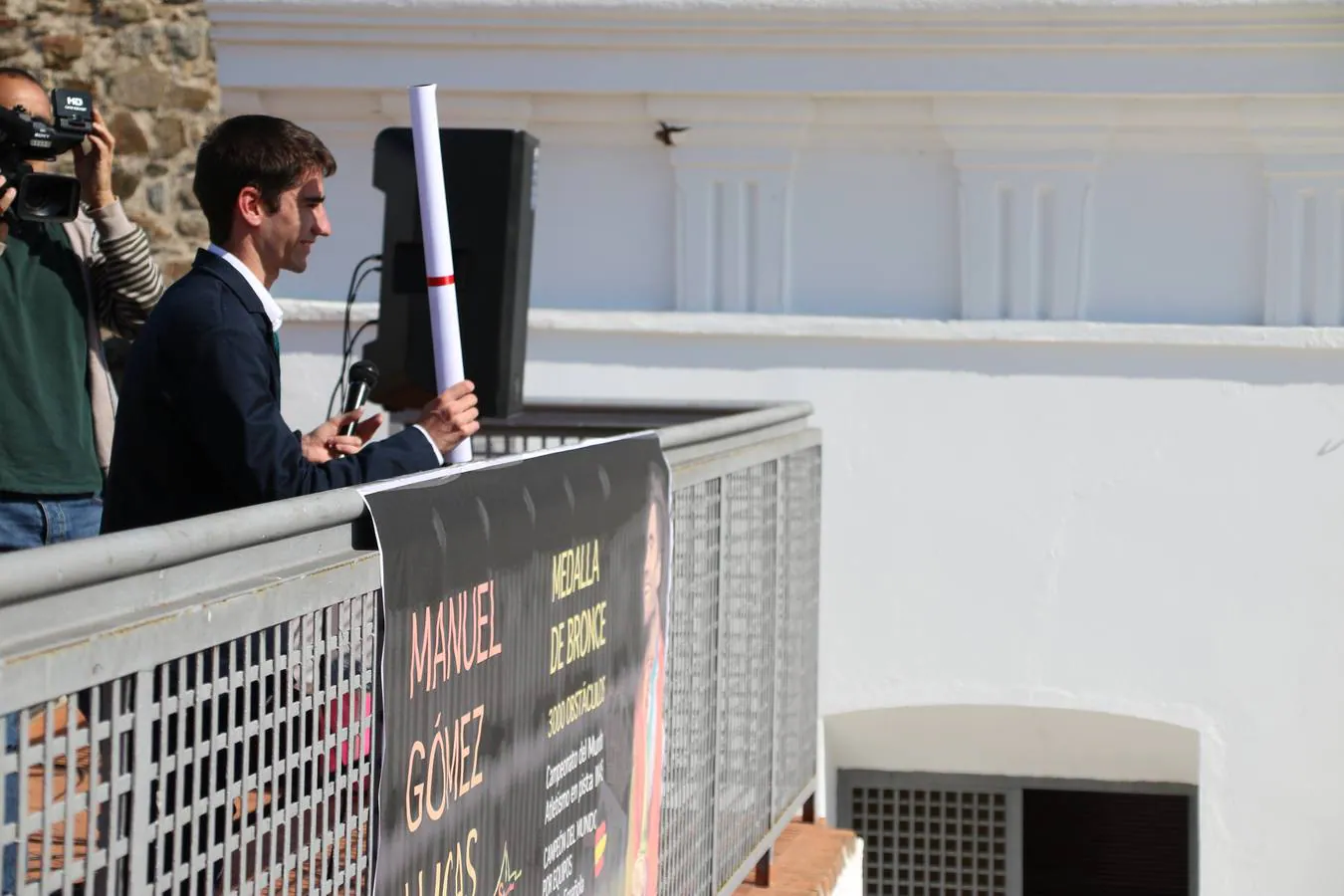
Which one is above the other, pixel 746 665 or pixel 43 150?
pixel 43 150

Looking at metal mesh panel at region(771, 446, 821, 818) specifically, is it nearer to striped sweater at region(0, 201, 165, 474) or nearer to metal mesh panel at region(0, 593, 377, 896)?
striped sweater at region(0, 201, 165, 474)

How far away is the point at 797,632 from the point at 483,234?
144 cm

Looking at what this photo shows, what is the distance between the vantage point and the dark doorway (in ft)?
23.7

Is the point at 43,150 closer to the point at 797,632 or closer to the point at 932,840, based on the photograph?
the point at 797,632

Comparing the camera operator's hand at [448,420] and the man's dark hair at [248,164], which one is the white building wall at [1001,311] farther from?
the man's dark hair at [248,164]

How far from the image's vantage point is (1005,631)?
6.58 m

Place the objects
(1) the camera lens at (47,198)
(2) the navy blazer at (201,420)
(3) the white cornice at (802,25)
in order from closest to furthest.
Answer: (2) the navy blazer at (201,420) < (1) the camera lens at (47,198) < (3) the white cornice at (802,25)

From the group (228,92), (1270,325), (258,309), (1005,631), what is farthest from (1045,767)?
(258,309)

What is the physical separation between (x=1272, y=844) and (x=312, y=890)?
498 centimetres

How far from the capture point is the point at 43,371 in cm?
376

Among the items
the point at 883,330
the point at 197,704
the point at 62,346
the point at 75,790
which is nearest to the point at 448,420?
the point at 62,346

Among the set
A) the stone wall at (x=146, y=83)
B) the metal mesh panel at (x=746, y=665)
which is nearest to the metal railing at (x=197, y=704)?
the metal mesh panel at (x=746, y=665)

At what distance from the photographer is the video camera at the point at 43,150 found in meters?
3.71

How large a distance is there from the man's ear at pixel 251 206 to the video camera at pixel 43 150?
2.89ft
